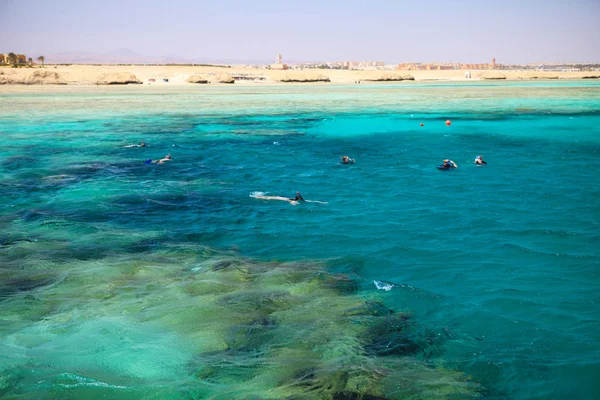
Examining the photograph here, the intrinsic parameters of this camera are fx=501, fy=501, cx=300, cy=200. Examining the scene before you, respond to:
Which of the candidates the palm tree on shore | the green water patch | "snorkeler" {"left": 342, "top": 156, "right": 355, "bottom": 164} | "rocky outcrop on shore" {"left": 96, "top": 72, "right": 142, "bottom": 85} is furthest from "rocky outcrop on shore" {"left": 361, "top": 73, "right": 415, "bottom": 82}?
the green water patch

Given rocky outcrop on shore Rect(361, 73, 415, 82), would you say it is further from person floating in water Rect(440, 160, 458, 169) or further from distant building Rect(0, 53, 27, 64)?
person floating in water Rect(440, 160, 458, 169)

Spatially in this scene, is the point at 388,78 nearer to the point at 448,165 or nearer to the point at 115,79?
the point at 115,79

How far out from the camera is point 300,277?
13.5 m

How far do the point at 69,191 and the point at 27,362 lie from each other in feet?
49.5

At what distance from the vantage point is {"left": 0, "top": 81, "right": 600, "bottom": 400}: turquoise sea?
30.2 feet

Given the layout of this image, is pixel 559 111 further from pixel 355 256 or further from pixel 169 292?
pixel 169 292

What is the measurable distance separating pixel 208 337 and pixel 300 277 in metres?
3.71

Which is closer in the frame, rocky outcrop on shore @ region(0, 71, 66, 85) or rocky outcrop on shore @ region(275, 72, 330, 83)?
rocky outcrop on shore @ region(0, 71, 66, 85)

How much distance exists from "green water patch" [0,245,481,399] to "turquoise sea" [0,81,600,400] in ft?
0.14

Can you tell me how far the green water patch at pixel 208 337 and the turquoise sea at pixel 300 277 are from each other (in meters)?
0.04

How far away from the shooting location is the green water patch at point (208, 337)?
881cm

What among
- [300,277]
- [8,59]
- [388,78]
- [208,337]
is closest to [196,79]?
[388,78]

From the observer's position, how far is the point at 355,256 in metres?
15.4

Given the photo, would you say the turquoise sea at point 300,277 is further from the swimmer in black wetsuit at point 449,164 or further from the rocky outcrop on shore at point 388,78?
the rocky outcrop on shore at point 388,78
